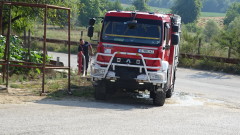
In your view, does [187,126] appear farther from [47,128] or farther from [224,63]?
[224,63]

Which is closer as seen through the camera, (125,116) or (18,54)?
(125,116)

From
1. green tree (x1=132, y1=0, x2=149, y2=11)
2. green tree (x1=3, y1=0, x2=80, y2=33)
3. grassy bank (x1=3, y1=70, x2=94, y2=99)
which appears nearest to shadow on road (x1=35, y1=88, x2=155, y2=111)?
grassy bank (x1=3, y1=70, x2=94, y2=99)

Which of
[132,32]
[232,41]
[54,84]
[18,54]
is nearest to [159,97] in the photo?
[132,32]

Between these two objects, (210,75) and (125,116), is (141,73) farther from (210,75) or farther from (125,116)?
(210,75)

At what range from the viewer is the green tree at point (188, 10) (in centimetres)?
→ 12675

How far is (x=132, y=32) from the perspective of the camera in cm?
1400

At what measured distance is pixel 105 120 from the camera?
35.0ft

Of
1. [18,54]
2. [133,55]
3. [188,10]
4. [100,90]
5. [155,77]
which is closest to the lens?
[155,77]

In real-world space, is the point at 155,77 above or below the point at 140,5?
below

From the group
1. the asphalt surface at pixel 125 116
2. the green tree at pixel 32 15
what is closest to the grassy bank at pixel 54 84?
the asphalt surface at pixel 125 116

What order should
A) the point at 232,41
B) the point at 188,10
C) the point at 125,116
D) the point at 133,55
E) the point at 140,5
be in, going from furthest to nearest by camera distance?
the point at 188,10, the point at 140,5, the point at 232,41, the point at 133,55, the point at 125,116

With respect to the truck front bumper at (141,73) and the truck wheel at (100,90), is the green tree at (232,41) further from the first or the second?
the truck wheel at (100,90)

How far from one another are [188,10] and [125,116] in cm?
11960

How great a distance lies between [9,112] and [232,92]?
426 inches
